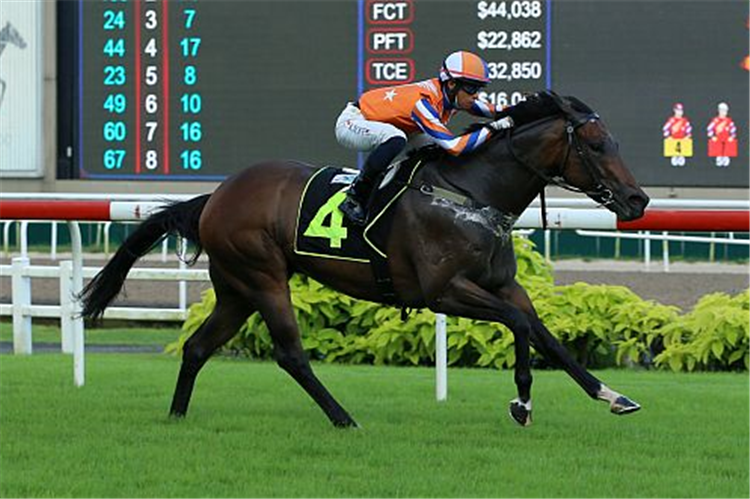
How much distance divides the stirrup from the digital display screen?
6.02 metres

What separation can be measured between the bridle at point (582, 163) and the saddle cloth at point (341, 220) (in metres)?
0.42

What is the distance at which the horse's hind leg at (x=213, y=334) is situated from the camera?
19.4ft

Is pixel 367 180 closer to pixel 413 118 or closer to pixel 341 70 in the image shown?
pixel 413 118

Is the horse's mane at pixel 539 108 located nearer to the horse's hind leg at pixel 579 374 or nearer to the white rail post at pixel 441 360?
the horse's hind leg at pixel 579 374

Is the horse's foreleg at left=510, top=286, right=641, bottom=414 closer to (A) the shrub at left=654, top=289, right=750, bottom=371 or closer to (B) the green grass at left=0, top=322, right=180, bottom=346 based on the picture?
(A) the shrub at left=654, top=289, right=750, bottom=371

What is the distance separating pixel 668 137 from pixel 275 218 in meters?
6.27

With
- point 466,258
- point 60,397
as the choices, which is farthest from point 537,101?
point 60,397

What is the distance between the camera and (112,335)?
34.5 feet

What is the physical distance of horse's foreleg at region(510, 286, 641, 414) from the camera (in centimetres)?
519

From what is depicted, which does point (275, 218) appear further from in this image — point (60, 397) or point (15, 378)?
point (15, 378)

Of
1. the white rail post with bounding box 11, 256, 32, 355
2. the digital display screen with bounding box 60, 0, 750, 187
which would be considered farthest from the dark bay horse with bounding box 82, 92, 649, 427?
the digital display screen with bounding box 60, 0, 750, 187

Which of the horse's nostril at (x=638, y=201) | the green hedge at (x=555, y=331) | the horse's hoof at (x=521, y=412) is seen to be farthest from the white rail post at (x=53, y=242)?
the horse's nostril at (x=638, y=201)

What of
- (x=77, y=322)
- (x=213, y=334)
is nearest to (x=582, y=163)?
(x=213, y=334)

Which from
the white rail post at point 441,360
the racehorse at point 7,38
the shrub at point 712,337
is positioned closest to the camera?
the white rail post at point 441,360
